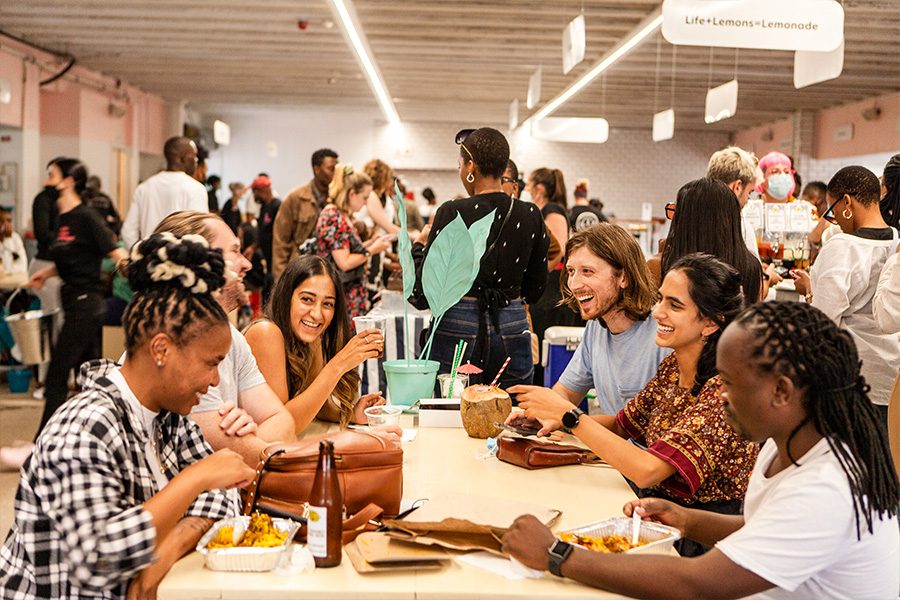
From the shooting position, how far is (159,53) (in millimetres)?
13188

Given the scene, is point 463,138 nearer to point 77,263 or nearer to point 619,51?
point 77,263

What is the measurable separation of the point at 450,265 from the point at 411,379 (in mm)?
415

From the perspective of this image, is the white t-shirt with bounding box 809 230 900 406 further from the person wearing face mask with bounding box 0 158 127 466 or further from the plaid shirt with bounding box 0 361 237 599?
the person wearing face mask with bounding box 0 158 127 466

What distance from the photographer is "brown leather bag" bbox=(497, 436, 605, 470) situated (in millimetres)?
2646

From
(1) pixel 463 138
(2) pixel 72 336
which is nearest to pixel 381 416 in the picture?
(1) pixel 463 138

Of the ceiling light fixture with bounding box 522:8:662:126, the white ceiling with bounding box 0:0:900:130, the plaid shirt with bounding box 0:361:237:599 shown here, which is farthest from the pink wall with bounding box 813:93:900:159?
the plaid shirt with bounding box 0:361:237:599

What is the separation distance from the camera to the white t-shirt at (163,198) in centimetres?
610

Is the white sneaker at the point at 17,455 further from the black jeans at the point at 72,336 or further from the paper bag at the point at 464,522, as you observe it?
the black jeans at the point at 72,336

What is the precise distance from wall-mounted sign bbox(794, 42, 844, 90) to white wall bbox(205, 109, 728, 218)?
13712 mm

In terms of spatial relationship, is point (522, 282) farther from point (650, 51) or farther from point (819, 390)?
point (650, 51)

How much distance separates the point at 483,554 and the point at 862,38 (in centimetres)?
1056

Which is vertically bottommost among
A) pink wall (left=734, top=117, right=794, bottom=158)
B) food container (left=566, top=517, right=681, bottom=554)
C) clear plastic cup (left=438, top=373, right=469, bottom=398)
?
food container (left=566, top=517, right=681, bottom=554)

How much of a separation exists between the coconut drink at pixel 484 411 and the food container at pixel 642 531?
920 millimetres

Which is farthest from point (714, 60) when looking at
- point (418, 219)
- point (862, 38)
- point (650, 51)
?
point (418, 219)
